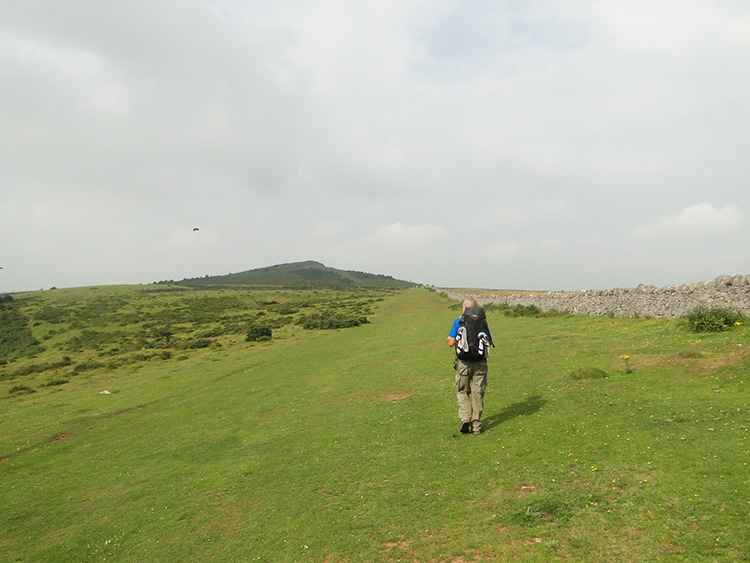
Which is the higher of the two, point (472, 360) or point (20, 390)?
point (472, 360)

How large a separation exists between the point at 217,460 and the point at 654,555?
1090 centimetres

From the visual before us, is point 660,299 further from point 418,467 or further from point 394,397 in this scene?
point 418,467

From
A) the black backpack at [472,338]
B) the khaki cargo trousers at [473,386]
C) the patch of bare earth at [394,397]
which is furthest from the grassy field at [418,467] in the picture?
the black backpack at [472,338]

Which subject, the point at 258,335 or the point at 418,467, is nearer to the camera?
the point at 418,467

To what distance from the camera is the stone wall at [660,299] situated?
744 inches

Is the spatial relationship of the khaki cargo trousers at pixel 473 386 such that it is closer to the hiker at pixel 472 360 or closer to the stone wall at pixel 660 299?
the hiker at pixel 472 360

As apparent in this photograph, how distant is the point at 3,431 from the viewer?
1859 centimetres

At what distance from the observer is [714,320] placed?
1703 centimetres

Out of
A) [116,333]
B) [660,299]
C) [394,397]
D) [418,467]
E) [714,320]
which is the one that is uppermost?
[660,299]

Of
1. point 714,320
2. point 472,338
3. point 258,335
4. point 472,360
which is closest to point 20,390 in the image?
point 258,335

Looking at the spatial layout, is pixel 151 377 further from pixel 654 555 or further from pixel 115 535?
pixel 654 555

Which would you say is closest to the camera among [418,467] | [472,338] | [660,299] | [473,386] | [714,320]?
[418,467]

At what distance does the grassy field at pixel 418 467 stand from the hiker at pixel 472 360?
1.96 ft

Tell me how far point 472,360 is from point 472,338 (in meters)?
0.60
